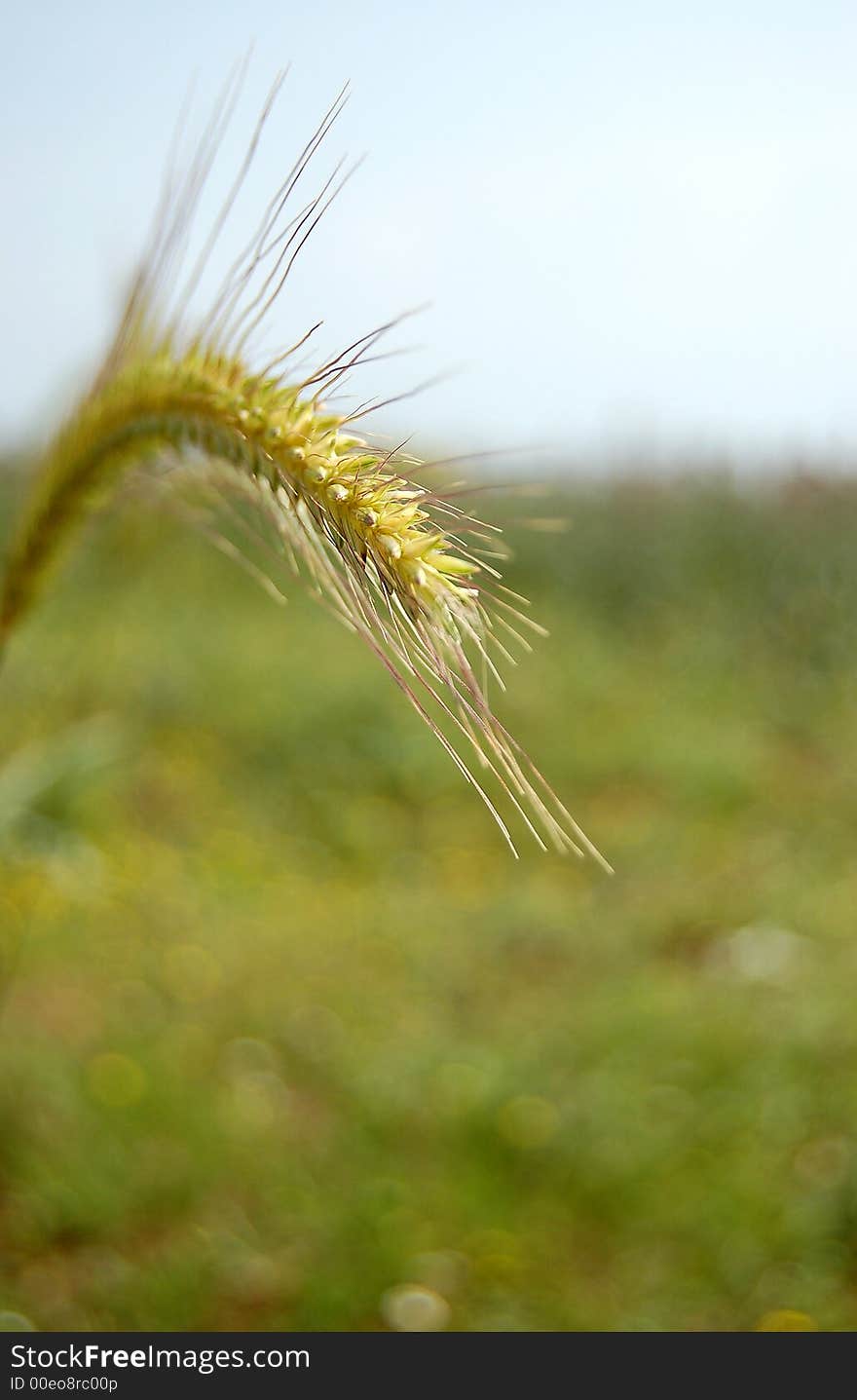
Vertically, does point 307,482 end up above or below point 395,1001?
below

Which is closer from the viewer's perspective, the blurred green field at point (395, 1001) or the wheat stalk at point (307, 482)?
the wheat stalk at point (307, 482)

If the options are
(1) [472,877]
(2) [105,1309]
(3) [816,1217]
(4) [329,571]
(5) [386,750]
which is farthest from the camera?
(5) [386,750]

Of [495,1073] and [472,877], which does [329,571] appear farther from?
[472,877]

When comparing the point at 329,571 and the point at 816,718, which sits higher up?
the point at 816,718

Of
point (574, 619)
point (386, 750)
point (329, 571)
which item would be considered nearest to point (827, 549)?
point (574, 619)

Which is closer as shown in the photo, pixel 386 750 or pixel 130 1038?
pixel 130 1038

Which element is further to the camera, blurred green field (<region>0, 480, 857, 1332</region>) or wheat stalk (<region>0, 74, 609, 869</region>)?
blurred green field (<region>0, 480, 857, 1332</region>)

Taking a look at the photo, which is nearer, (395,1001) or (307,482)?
(307,482)

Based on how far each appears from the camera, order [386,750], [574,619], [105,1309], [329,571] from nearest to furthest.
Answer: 1. [329,571]
2. [105,1309]
3. [386,750]
4. [574,619]
